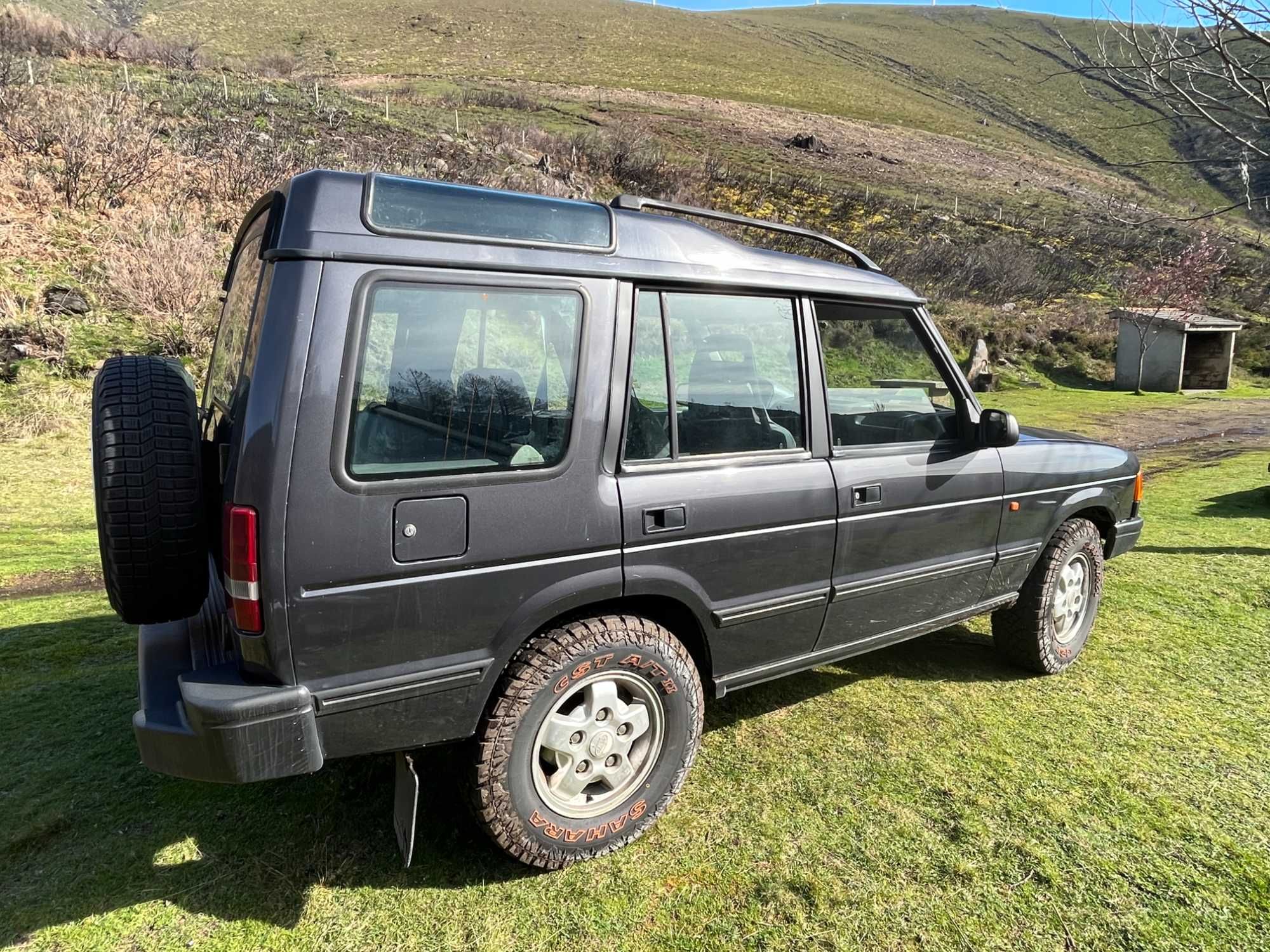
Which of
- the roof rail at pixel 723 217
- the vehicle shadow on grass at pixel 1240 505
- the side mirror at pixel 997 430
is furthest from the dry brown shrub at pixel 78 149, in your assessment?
the vehicle shadow on grass at pixel 1240 505

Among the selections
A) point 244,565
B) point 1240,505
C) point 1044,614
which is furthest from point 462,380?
point 1240,505

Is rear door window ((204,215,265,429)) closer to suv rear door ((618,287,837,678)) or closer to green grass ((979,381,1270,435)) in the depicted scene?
suv rear door ((618,287,837,678))

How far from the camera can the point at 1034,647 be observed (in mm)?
3932

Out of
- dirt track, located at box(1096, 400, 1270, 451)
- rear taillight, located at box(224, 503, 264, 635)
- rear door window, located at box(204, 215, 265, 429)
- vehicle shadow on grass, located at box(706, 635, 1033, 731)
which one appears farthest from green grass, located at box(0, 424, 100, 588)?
dirt track, located at box(1096, 400, 1270, 451)

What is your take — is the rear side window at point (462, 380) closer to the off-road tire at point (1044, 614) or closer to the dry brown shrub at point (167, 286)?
the off-road tire at point (1044, 614)

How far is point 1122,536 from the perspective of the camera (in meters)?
4.30

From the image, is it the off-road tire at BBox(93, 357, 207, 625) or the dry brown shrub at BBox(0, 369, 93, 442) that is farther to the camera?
the dry brown shrub at BBox(0, 369, 93, 442)

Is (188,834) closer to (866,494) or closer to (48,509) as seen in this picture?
(866,494)

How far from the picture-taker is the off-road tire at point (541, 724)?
236cm

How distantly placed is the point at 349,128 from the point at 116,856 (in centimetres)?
2363

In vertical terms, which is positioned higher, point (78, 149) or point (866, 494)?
point (78, 149)

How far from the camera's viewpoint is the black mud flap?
90.8 inches

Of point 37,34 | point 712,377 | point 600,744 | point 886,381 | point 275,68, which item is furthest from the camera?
point 275,68

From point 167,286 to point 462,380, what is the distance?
444 inches
